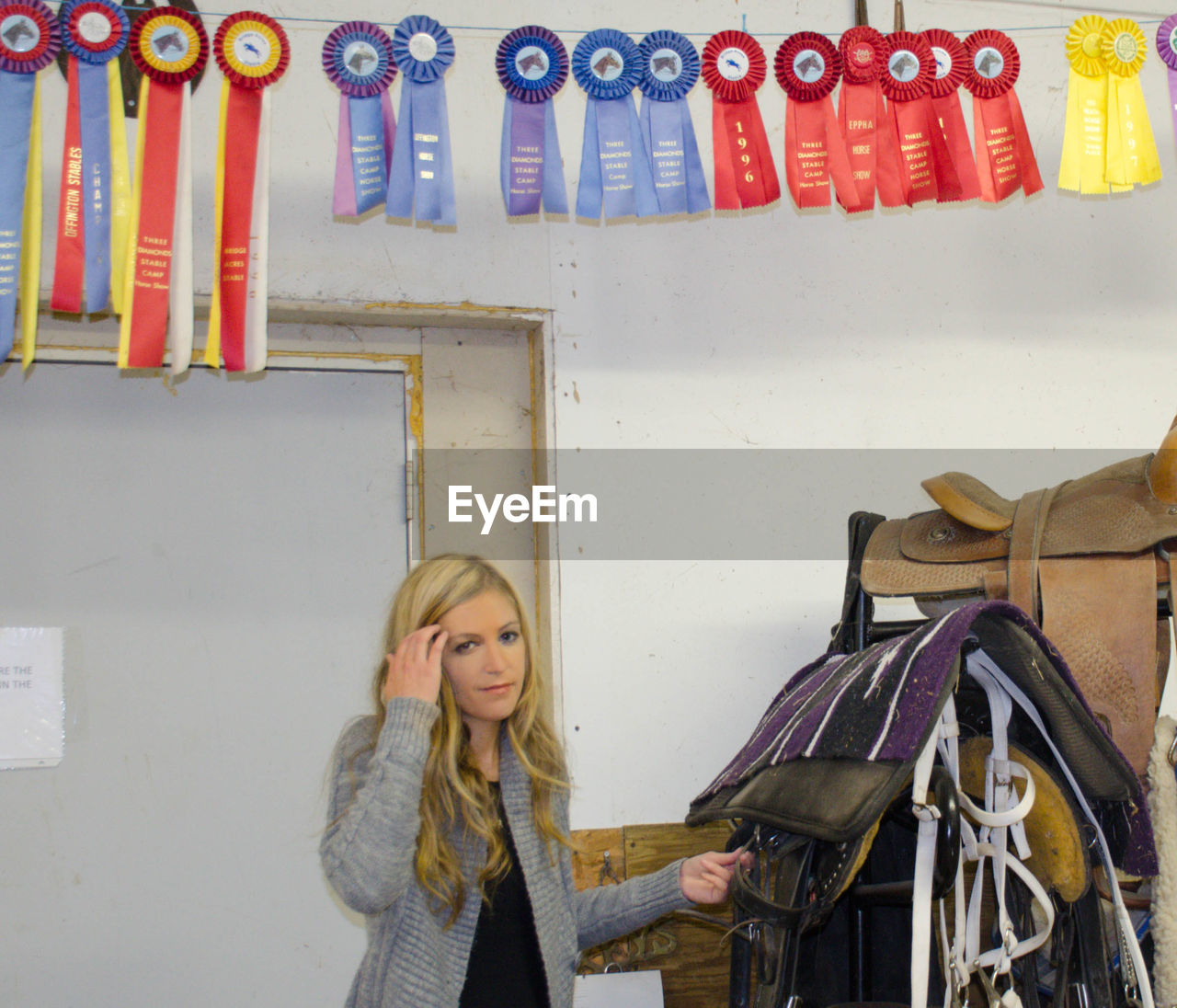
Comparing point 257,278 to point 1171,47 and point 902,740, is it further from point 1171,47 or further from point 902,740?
point 1171,47

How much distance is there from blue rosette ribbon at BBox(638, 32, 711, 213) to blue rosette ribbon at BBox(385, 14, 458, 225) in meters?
0.35

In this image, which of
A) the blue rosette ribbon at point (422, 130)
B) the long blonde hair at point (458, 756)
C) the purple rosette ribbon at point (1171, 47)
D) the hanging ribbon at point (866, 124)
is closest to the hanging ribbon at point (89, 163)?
the blue rosette ribbon at point (422, 130)

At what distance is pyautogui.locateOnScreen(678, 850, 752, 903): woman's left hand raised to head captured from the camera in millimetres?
1303

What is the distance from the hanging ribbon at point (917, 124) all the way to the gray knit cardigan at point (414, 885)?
128cm

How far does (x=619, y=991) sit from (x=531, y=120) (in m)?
1.55

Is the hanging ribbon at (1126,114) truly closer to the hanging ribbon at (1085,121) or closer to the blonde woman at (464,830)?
the hanging ribbon at (1085,121)

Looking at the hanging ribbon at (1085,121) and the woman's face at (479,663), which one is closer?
the woman's face at (479,663)

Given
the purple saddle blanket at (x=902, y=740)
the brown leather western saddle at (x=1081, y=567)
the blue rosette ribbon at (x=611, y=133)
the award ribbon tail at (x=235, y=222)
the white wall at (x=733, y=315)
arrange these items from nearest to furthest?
the purple saddle blanket at (x=902, y=740)
the brown leather western saddle at (x=1081, y=567)
the award ribbon tail at (x=235, y=222)
the blue rosette ribbon at (x=611, y=133)
the white wall at (x=733, y=315)

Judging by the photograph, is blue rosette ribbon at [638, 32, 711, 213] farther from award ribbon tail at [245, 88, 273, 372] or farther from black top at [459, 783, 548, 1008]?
black top at [459, 783, 548, 1008]

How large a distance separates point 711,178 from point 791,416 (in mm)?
541

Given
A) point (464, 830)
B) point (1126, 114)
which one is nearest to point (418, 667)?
point (464, 830)

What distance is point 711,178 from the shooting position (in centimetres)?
223

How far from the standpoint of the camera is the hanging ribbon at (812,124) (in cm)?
187

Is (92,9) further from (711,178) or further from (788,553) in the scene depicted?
(788,553)
